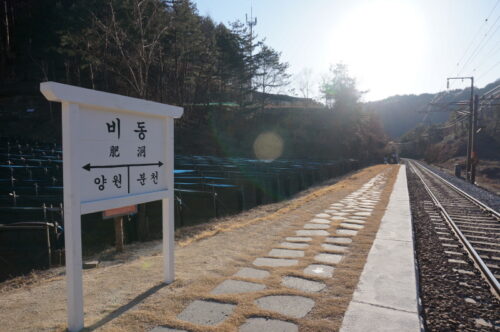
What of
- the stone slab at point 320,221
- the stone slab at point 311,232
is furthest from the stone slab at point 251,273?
the stone slab at point 320,221

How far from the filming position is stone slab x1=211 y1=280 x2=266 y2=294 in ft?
10.9

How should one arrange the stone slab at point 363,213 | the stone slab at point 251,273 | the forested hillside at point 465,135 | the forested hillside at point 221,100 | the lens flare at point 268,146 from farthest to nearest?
the forested hillside at point 465,135 → the lens flare at point 268,146 → the forested hillside at point 221,100 → the stone slab at point 363,213 → the stone slab at point 251,273

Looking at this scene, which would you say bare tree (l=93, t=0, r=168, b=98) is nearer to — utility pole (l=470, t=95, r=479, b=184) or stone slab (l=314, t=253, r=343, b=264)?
stone slab (l=314, t=253, r=343, b=264)

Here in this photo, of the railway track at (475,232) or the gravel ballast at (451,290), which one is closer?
the gravel ballast at (451,290)

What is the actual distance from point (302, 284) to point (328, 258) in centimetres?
102

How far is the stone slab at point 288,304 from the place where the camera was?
9.42 feet

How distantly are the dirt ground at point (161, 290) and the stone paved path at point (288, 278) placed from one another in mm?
80

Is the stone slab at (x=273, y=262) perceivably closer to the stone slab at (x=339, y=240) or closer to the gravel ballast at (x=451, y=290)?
the stone slab at (x=339, y=240)

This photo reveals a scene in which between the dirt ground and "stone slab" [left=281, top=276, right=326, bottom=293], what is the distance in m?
0.08

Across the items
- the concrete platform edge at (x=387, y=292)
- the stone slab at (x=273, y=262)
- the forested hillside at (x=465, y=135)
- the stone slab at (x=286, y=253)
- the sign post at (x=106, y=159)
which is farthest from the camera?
the forested hillside at (x=465, y=135)

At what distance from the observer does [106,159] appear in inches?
114

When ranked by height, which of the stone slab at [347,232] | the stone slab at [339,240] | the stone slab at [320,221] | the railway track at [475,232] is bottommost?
the railway track at [475,232]

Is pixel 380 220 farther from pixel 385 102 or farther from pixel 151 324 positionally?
pixel 385 102

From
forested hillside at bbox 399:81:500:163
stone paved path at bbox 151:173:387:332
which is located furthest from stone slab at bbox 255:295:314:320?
forested hillside at bbox 399:81:500:163
